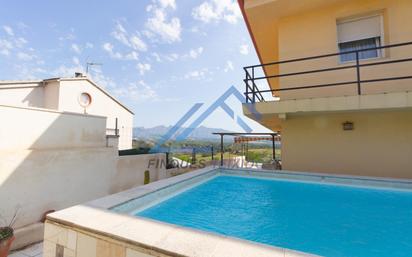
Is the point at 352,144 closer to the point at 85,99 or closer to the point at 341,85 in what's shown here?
the point at 341,85

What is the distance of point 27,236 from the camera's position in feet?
18.6

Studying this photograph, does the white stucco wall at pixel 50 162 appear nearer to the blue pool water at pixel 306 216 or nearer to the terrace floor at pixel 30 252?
the terrace floor at pixel 30 252

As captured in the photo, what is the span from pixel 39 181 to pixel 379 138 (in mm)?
10303

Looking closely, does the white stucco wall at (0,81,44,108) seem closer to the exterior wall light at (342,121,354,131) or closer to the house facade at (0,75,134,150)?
the house facade at (0,75,134,150)

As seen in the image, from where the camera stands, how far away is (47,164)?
6.61m

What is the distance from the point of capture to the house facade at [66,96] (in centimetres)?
1264

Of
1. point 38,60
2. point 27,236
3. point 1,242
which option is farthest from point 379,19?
point 38,60

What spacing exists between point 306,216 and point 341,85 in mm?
4895

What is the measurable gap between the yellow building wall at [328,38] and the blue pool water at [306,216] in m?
3.29

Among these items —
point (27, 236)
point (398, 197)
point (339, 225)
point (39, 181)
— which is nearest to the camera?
point (339, 225)

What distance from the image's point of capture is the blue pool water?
3211mm

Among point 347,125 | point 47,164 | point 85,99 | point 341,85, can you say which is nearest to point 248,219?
point 347,125

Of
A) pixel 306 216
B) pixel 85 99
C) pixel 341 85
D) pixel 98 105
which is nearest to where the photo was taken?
pixel 306 216

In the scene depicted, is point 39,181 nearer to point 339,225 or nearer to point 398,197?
point 339,225
